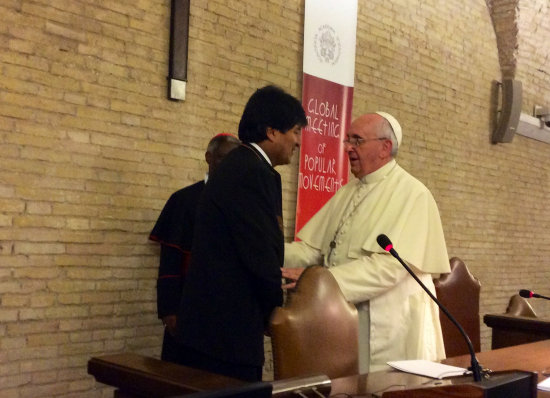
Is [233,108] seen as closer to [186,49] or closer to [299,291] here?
[186,49]

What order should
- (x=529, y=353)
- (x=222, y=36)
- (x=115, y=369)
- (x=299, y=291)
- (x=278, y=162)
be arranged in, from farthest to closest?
1. (x=222, y=36)
2. (x=529, y=353)
3. (x=278, y=162)
4. (x=299, y=291)
5. (x=115, y=369)

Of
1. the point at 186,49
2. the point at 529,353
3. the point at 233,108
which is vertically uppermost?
the point at 186,49

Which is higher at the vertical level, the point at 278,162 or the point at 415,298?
the point at 278,162

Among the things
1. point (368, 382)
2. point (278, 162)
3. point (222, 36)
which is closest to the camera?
point (368, 382)

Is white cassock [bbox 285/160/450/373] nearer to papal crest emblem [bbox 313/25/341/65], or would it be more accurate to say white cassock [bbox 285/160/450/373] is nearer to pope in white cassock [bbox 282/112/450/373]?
pope in white cassock [bbox 282/112/450/373]

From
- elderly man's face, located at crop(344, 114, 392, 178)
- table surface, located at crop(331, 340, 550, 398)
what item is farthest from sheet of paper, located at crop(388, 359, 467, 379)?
elderly man's face, located at crop(344, 114, 392, 178)

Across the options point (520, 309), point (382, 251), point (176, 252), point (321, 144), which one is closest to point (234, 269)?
point (382, 251)

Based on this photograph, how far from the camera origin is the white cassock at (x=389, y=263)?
10.2 feet

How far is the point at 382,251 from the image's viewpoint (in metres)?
3.24

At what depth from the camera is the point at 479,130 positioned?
834 cm

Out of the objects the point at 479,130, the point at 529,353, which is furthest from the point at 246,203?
the point at 479,130

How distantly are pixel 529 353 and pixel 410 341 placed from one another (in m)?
0.51

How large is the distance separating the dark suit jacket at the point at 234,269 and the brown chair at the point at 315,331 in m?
0.15

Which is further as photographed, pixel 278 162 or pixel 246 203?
pixel 278 162
